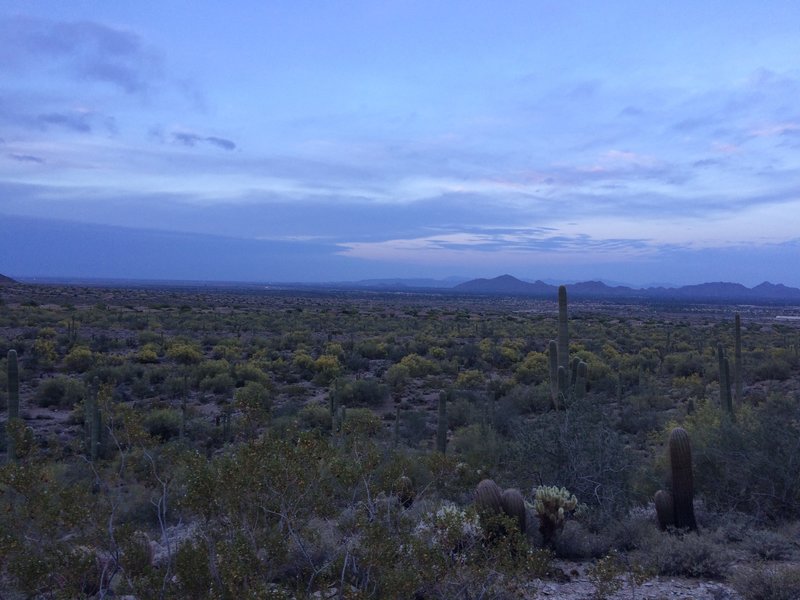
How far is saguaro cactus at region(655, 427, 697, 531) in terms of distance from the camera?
8.93 metres

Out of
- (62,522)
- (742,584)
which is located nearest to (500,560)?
(742,584)

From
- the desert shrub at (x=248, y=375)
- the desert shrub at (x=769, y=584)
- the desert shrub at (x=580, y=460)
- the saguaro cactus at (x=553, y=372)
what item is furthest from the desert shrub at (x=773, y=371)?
the desert shrub at (x=769, y=584)

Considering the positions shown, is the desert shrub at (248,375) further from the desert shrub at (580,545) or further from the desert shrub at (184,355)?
the desert shrub at (580,545)

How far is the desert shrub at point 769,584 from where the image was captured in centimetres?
657

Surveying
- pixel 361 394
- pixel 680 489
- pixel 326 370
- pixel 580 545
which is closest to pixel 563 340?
pixel 680 489

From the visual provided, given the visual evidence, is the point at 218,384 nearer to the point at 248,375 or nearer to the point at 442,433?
the point at 248,375

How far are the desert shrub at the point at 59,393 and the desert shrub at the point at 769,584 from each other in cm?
1981

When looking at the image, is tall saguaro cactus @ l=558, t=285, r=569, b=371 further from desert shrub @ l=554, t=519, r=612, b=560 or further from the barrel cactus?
the barrel cactus

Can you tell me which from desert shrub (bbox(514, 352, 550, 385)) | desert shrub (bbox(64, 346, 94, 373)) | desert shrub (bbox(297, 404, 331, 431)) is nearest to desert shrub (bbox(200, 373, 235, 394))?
desert shrub (bbox(297, 404, 331, 431))

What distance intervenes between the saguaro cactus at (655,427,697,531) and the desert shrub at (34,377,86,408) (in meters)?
18.4

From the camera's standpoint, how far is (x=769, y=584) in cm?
666

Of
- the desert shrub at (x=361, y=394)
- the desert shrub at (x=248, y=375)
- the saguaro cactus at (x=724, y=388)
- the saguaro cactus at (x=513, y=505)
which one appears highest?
the saguaro cactus at (x=724, y=388)

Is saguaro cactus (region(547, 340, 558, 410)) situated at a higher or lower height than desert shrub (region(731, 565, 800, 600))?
higher

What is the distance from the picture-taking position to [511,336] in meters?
44.7
